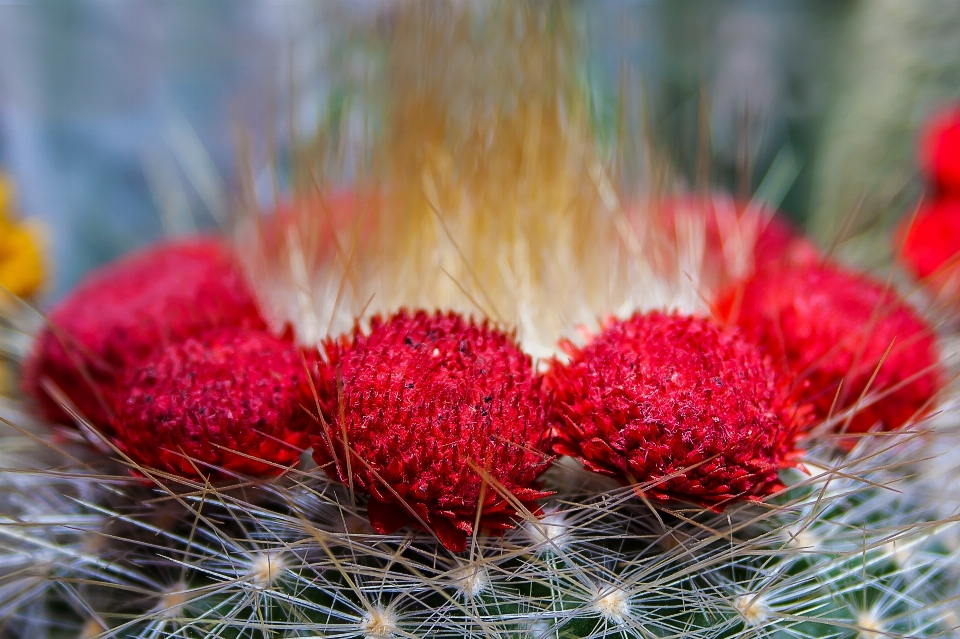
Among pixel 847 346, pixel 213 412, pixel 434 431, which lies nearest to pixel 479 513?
pixel 434 431

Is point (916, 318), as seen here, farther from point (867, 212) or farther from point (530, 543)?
point (867, 212)

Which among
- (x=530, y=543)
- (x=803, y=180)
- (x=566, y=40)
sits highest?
(x=803, y=180)

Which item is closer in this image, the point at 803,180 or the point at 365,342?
the point at 365,342

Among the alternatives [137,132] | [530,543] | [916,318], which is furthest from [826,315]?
[137,132]

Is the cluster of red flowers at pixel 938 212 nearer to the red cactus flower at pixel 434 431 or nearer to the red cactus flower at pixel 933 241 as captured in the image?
the red cactus flower at pixel 933 241

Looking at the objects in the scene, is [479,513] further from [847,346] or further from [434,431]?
[847,346]

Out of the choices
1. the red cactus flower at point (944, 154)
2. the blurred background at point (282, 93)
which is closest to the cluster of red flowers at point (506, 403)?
the red cactus flower at point (944, 154)

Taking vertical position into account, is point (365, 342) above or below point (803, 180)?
below
